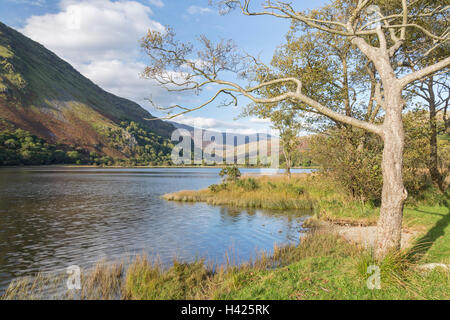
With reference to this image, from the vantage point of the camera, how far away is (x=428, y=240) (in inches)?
418

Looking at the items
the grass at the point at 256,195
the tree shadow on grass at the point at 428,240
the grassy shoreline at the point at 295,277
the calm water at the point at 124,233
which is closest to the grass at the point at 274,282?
the grassy shoreline at the point at 295,277

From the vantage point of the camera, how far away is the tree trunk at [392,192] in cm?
727

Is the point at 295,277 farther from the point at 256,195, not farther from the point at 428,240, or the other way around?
the point at 256,195

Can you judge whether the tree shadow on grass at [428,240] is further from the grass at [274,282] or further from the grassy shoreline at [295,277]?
the grass at [274,282]

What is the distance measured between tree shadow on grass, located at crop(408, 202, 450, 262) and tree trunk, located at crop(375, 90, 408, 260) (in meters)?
1.27

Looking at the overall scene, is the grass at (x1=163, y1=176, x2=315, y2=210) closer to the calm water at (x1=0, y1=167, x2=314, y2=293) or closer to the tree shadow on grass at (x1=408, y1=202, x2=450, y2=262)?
the calm water at (x1=0, y1=167, x2=314, y2=293)

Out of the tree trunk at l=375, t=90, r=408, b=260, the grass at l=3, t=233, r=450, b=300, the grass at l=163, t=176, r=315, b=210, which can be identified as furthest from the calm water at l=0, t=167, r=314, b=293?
the tree trunk at l=375, t=90, r=408, b=260

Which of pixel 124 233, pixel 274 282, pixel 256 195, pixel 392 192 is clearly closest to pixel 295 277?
pixel 274 282

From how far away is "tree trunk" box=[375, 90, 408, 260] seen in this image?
727cm
